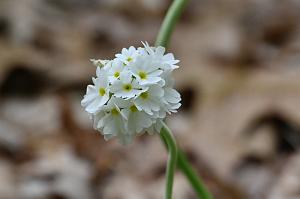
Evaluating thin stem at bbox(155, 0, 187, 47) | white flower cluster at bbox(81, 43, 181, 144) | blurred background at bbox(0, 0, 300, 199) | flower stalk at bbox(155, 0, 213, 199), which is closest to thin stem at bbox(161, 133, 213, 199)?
flower stalk at bbox(155, 0, 213, 199)

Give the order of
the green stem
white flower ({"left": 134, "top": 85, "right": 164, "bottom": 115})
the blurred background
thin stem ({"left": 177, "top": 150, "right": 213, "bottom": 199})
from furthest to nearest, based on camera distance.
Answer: the blurred background → thin stem ({"left": 177, "top": 150, "right": 213, "bottom": 199}) → the green stem → white flower ({"left": 134, "top": 85, "right": 164, "bottom": 115})

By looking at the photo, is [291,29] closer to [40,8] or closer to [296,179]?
[40,8]

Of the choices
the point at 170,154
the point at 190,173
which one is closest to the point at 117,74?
the point at 170,154

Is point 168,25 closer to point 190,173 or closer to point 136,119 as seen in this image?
point 190,173

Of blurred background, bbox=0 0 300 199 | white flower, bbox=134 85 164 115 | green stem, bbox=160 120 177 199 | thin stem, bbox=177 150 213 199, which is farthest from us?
blurred background, bbox=0 0 300 199

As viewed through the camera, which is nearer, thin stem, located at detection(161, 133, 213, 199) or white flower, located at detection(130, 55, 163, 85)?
white flower, located at detection(130, 55, 163, 85)

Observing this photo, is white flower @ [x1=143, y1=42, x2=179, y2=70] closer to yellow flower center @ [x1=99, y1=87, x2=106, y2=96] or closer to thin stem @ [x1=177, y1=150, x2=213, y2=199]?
yellow flower center @ [x1=99, y1=87, x2=106, y2=96]

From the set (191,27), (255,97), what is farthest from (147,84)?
(191,27)

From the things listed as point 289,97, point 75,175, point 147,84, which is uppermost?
point 147,84
